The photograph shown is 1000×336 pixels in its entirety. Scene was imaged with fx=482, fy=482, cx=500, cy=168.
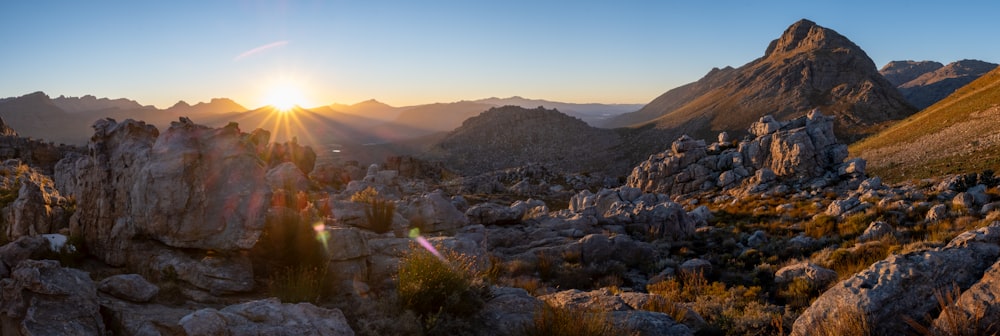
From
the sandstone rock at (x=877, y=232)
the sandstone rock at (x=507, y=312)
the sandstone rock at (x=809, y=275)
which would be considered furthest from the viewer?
the sandstone rock at (x=877, y=232)

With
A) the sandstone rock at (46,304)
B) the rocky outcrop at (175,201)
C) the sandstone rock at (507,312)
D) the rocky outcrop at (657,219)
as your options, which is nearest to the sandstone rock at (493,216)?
the rocky outcrop at (657,219)

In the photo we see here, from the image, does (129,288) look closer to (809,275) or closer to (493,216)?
(809,275)

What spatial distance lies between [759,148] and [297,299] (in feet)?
131

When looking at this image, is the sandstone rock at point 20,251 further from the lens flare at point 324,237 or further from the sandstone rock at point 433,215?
the sandstone rock at point 433,215

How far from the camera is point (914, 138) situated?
51.1 m

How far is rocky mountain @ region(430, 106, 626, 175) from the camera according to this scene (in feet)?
359

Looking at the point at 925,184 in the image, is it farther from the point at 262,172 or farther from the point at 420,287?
the point at 262,172

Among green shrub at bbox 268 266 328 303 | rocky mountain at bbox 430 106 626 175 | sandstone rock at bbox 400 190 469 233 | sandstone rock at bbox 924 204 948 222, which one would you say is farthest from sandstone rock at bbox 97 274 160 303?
rocky mountain at bbox 430 106 626 175

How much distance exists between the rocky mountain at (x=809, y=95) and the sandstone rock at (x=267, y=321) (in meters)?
98.9

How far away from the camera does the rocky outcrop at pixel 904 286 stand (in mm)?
6953

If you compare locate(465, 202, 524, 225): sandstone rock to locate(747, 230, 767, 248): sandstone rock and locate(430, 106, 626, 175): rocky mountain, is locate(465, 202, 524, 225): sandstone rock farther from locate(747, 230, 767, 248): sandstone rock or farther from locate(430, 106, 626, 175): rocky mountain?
locate(430, 106, 626, 175): rocky mountain

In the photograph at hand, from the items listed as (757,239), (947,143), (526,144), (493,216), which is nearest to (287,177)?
(493,216)

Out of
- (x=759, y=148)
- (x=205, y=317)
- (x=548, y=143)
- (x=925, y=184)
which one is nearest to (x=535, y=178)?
(x=759, y=148)

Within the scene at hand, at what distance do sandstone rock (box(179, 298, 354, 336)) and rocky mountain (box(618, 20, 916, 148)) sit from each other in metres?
98.9
